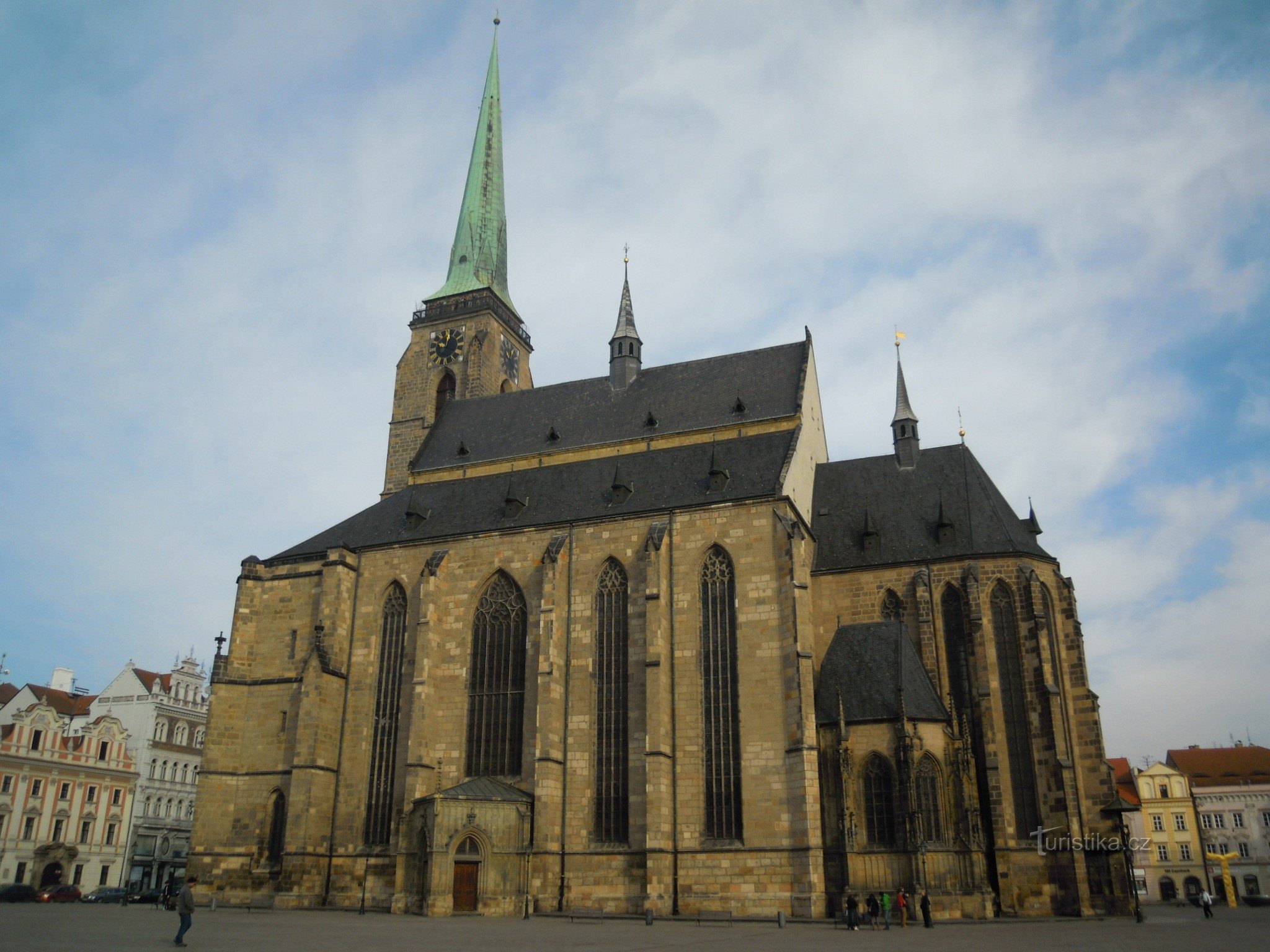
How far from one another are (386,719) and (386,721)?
87mm

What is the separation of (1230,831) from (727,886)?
1937 inches

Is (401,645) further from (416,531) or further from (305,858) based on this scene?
(305,858)

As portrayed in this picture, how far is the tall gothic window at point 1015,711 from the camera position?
29875 millimetres

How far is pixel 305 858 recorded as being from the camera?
3197cm

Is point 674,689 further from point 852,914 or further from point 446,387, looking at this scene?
point 446,387

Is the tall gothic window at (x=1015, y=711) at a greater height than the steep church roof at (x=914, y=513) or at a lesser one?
lesser

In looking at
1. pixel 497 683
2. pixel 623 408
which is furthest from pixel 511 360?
pixel 497 683

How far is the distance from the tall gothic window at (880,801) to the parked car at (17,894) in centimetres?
3070

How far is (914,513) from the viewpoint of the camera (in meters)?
34.9

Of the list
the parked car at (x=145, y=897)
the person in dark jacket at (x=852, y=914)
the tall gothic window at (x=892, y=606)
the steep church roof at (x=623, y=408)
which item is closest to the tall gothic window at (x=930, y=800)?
the person in dark jacket at (x=852, y=914)

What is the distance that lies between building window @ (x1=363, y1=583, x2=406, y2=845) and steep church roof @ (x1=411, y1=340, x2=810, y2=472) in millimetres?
7572

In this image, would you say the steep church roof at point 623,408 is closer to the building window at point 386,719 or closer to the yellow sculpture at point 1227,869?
the building window at point 386,719

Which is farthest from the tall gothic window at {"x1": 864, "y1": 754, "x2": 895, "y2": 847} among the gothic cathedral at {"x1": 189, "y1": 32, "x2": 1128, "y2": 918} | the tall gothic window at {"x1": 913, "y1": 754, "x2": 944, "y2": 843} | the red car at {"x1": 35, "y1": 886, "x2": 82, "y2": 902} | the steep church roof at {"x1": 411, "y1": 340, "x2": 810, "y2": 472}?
the red car at {"x1": 35, "y1": 886, "x2": 82, "y2": 902}

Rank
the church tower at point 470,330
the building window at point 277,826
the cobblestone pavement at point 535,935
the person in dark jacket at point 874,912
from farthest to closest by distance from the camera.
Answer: the church tower at point 470,330 < the building window at point 277,826 < the person in dark jacket at point 874,912 < the cobblestone pavement at point 535,935
